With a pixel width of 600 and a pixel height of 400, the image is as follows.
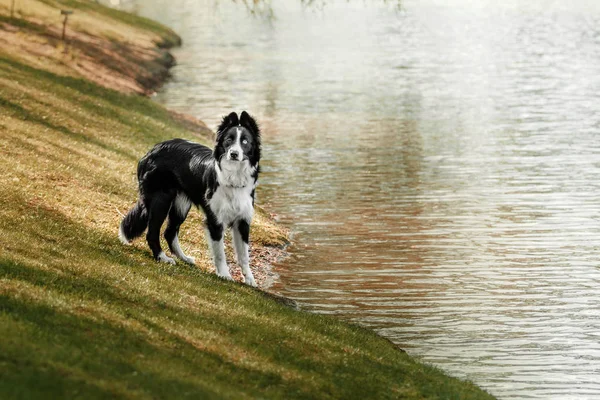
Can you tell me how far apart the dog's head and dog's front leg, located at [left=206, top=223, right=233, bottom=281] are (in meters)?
0.97

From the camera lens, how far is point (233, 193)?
14945 mm

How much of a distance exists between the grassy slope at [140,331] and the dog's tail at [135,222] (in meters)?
0.29

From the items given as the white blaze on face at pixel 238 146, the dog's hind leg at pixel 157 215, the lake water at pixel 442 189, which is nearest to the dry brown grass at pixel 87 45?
the lake water at pixel 442 189

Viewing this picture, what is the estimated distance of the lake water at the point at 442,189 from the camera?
16062 mm

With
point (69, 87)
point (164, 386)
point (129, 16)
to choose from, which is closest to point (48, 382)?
point (164, 386)

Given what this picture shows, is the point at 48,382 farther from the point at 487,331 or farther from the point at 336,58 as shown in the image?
the point at 336,58

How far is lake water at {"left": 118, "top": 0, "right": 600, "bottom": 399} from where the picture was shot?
16.1 m

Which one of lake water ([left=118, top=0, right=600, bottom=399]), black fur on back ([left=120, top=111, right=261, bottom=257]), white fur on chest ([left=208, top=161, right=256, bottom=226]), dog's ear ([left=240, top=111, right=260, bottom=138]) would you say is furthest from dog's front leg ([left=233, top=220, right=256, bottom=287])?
lake water ([left=118, top=0, right=600, bottom=399])

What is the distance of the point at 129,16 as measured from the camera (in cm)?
7712

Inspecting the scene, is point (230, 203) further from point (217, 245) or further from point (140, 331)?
point (140, 331)

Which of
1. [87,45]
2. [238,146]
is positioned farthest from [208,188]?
[87,45]

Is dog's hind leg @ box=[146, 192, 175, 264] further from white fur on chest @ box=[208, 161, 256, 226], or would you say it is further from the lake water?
the lake water

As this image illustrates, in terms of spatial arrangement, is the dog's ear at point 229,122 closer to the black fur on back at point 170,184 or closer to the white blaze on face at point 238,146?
the white blaze on face at point 238,146

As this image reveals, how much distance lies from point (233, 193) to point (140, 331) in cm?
380
